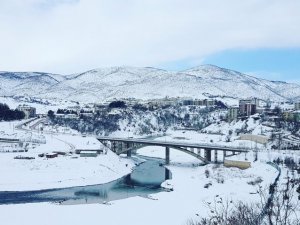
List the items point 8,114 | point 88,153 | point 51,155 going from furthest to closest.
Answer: point 8,114
point 88,153
point 51,155

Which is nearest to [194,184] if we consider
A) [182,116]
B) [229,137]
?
[229,137]

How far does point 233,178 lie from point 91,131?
204 feet

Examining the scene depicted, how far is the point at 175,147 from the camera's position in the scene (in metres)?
66.7

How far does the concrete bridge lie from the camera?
203ft

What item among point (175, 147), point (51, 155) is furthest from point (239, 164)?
point (51, 155)

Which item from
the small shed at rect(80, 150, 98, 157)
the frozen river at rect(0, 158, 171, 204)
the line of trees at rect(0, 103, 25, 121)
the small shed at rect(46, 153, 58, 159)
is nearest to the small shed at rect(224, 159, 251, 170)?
the frozen river at rect(0, 158, 171, 204)

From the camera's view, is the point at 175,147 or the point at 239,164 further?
the point at 175,147

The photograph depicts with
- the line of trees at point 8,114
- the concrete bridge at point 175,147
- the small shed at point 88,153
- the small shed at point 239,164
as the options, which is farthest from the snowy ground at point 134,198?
the line of trees at point 8,114

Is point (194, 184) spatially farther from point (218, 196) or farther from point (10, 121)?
point (10, 121)

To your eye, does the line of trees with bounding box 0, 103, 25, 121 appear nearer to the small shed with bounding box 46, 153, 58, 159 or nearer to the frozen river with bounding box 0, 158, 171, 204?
the small shed with bounding box 46, 153, 58, 159

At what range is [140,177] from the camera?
5297cm

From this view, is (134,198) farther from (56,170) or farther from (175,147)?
(175,147)

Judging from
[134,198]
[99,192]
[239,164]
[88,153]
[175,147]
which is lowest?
[99,192]

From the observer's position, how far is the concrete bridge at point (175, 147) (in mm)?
61869
